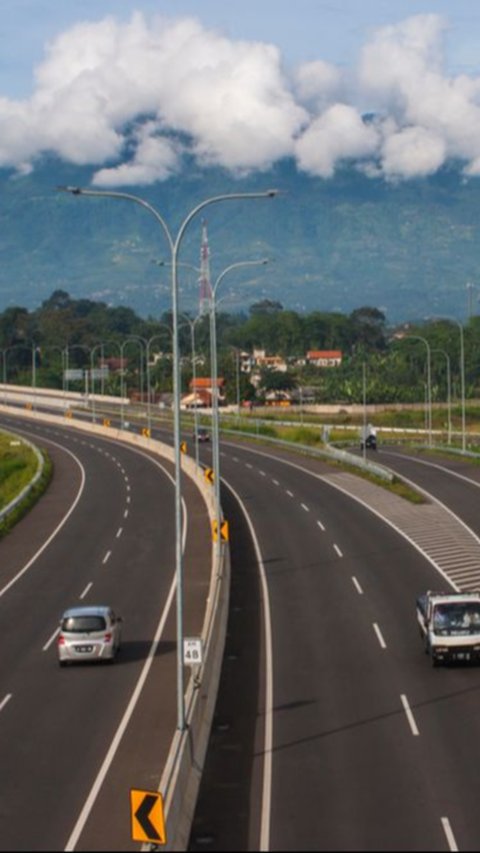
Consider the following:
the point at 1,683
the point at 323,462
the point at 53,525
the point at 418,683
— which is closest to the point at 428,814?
the point at 418,683

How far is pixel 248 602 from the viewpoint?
4609 centimetres

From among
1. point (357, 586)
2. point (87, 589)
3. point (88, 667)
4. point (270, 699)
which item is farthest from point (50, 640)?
point (357, 586)

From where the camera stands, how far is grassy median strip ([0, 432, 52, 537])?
72.1 meters

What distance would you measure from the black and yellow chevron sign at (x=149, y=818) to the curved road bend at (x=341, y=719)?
265 centimetres

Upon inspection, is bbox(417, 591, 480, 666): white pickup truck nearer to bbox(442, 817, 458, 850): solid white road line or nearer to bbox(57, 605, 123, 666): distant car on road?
bbox(57, 605, 123, 666): distant car on road

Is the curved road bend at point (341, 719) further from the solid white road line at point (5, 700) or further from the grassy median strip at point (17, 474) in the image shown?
the grassy median strip at point (17, 474)

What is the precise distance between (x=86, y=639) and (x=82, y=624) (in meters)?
0.39

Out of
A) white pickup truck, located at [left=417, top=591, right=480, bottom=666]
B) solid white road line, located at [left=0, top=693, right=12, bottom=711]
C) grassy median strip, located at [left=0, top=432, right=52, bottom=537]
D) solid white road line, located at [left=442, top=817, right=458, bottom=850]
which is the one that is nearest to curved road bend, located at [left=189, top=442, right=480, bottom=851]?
solid white road line, located at [left=442, top=817, right=458, bottom=850]

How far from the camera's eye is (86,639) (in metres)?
37.5

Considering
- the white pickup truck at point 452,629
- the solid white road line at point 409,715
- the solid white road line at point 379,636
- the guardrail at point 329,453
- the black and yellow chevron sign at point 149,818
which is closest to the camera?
the black and yellow chevron sign at point 149,818

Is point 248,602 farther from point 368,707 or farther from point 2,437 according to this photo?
point 2,437

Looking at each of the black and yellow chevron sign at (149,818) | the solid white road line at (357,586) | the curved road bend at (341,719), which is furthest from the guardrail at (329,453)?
the black and yellow chevron sign at (149,818)

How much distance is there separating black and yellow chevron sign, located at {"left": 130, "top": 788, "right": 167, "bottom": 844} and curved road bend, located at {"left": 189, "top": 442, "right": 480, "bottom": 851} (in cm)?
265

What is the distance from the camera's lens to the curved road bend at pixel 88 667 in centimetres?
2480
